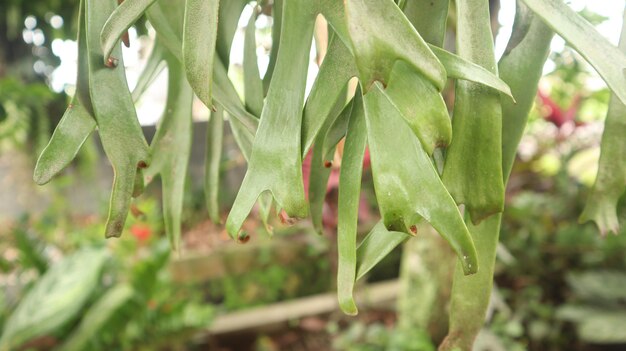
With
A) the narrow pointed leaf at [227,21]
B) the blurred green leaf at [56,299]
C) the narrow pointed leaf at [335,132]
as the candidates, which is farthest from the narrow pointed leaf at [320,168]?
the blurred green leaf at [56,299]

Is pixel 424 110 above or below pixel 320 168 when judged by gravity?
above

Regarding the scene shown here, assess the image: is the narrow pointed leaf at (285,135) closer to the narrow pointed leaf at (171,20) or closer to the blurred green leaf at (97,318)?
the narrow pointed leaf at (171,20)

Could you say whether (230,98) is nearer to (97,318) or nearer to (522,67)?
(522,67)

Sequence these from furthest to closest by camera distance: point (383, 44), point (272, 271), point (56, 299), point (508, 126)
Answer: point (272, 271) < point (56, 299) < point (508, 126) < point (383, 44)

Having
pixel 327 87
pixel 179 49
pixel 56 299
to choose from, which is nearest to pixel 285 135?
pixel 327 87

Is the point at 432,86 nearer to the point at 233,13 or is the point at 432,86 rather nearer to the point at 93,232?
the point at 233,13

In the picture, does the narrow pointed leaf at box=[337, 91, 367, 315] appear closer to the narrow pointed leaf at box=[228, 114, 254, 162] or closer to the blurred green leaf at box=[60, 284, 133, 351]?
the narrow pointed leaf at box=[228, 114, 254, 162]

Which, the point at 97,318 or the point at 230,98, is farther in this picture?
the point at 97,318
